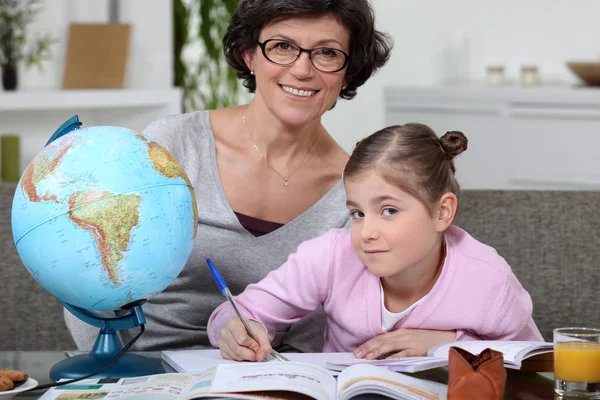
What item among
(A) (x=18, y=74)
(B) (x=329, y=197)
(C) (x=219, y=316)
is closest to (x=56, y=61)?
(A) (x=18, y=74)

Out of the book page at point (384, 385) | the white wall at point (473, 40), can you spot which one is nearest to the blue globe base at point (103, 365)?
the book page at point (384, 385)

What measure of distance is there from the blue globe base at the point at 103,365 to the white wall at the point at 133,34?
2844mm

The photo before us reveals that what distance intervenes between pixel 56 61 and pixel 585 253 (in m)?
2.66

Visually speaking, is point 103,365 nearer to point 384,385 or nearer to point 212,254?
point 384,385

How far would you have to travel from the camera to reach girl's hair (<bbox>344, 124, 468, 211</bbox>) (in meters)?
1.78

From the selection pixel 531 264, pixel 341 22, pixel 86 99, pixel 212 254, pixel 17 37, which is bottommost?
pixel 531 264

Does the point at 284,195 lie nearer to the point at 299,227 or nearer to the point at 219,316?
the point at 299,227

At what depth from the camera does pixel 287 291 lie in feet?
6.24

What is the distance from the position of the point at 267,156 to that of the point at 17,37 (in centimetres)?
212

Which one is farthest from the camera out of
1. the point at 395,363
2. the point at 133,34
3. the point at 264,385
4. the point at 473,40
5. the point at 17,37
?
the point at 473,40

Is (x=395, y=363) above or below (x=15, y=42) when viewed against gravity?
below

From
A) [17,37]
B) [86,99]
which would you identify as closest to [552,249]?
[86,99]

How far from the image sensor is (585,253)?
2.57 metres

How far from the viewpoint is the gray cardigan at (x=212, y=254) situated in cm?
224
